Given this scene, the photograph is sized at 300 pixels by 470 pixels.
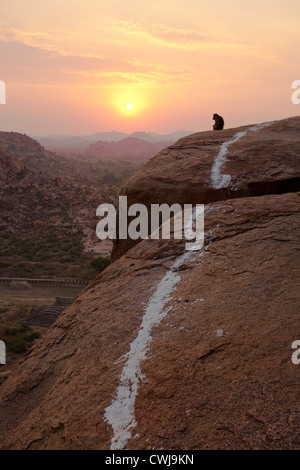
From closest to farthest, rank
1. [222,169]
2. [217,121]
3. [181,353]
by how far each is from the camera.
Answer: [181,353] < [222,169] < [217,121]

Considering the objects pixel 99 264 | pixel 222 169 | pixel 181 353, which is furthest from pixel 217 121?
pixel 99 264

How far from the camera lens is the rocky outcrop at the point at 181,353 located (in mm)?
3141

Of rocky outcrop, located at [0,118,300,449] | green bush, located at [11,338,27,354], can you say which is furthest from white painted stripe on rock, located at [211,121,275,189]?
green bush, located at [11,338,27,354]

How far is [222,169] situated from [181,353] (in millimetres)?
4370

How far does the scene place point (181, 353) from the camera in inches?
148

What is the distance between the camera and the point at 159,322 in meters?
4.28

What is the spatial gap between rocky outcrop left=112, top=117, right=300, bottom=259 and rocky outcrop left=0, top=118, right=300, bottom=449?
42.8 inches

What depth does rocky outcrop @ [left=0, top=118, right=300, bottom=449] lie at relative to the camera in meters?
3.14

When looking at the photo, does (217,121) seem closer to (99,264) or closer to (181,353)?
(181,353)

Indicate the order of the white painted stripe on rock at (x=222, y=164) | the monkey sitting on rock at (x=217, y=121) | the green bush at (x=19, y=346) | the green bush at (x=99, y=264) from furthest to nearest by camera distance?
the green bush at (x=99, y=264) → the green bush at (x=19, y=346) → the monkey sitting on rock at (x=217, y=121) → the white painted stripe on rock at (x=222, y=164)

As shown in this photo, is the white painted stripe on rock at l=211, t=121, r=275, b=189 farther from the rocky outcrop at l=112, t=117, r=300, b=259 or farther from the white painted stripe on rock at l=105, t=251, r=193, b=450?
the white painted stripe on rock at l=105, t=251, r=193, b=450

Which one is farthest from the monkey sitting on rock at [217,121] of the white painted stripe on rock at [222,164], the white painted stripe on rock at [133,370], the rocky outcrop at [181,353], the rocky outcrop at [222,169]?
the white painted stripe on rock at [133,370]

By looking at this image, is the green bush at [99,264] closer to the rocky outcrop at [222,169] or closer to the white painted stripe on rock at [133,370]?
the rocky outcrop at [222,169]

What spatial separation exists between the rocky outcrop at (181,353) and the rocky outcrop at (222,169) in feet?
3.57
